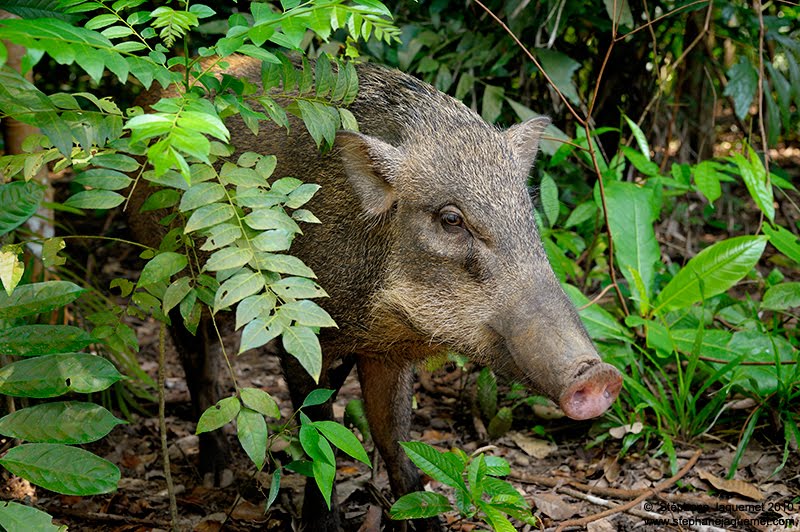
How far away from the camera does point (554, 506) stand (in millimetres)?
3973

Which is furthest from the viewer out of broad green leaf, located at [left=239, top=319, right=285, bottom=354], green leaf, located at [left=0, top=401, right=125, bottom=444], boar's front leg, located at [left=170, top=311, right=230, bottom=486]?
boar's front leg, located at [left=170, top=311, right=230, bottom=486]

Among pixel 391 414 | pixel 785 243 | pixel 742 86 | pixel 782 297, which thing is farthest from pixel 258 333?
pixel 742 86

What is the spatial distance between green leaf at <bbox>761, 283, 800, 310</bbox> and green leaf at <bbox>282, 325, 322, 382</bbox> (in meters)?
2.87

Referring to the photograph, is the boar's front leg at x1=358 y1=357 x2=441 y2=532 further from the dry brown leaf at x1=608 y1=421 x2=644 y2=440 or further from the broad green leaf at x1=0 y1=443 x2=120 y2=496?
the broad green leaf at x1=0 y1=443 x2=120 y2=496

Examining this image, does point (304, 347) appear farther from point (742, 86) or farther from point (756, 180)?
point (742, 86)

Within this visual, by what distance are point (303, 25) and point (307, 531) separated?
2.37m

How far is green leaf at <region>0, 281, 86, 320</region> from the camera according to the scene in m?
2.74

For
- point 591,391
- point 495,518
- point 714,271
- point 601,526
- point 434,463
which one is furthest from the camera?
point 714,271

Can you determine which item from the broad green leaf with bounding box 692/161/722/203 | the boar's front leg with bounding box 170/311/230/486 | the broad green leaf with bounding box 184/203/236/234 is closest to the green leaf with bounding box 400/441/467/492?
the broad green leaf with bounding box 184/203/236/234

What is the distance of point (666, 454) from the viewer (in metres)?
4.27

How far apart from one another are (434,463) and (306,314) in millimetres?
1075

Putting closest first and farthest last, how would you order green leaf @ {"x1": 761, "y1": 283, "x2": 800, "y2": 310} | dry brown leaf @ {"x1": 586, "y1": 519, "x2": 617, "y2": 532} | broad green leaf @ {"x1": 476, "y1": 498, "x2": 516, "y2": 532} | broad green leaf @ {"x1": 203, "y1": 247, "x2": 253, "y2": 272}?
1. broad green leaf @ {"x1": 203, "y1": 247, "x2": 253, "y2": 272}
2. broad green leaf @ {"x1": 476, "y1": 498, "x2": 516, "y2": 532}
3. dry brown leaf @ {"x1": 586, "y1": 519, "x2": 617, "y2": 532}
4. green leaf @ {"x1": 761, "y1": 283, "x2": 800, "y2": 310}

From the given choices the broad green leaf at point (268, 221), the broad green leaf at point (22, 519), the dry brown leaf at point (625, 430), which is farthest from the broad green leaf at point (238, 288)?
the dry brown leaf at point (625, 430)

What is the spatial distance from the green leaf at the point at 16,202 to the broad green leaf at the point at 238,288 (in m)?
0.71
